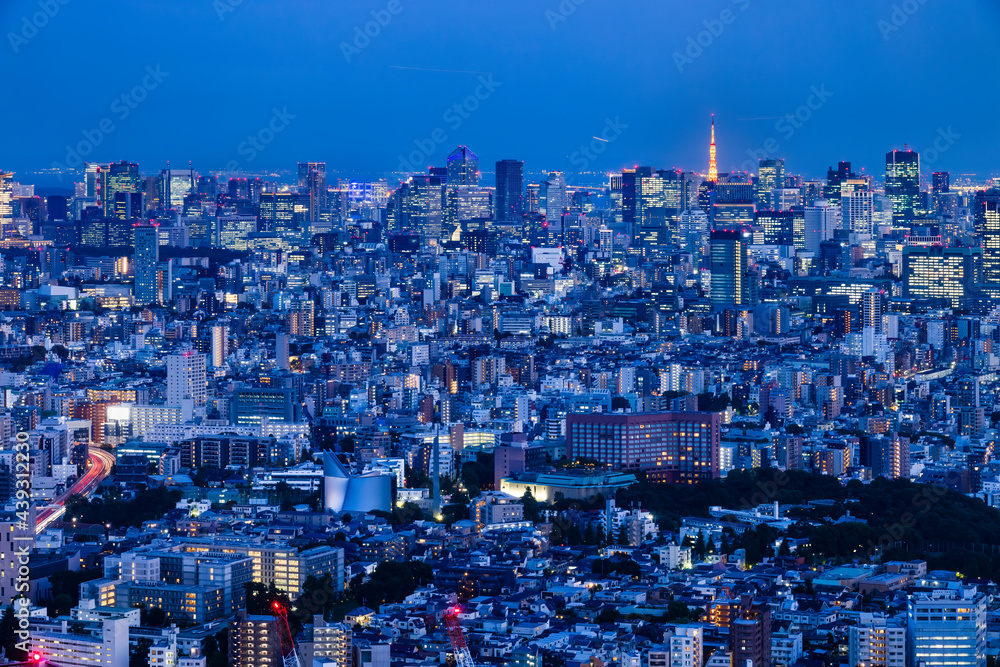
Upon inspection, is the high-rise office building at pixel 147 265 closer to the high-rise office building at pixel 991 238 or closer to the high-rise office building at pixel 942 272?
the high-rise office building at pixel 942 272

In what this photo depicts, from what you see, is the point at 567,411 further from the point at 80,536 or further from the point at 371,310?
the point at 371,310

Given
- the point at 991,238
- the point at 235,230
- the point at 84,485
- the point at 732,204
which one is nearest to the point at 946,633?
the point at 84,485

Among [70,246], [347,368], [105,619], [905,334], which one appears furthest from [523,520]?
[70,246]

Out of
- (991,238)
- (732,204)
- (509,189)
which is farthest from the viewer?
(509,189)

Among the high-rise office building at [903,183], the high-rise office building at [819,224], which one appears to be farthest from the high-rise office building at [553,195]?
the high-rise office building at [903,183]

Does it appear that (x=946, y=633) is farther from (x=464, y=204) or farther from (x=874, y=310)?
(x=464, y=204)

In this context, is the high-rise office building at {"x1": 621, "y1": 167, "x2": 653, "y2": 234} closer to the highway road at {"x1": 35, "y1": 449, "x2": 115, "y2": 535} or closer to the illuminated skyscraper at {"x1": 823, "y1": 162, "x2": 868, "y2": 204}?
the illuminated skyscraper at {"x1": 823, "y1": 162, "x2": 868, "y2": 204}
